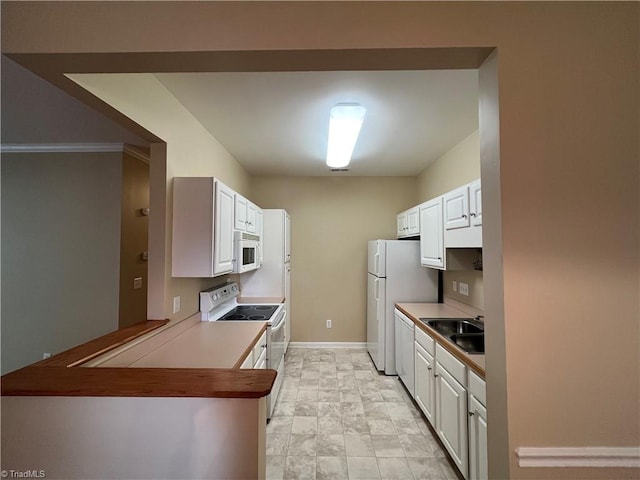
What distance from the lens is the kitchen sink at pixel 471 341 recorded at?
2221 millimetres

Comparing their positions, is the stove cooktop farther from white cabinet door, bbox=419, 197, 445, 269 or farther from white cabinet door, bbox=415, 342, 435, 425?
white cabinet door, bbox=419, 197, 445, 269

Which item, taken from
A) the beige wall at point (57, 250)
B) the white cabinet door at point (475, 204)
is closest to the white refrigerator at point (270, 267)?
the beige wall at point (57, 250)

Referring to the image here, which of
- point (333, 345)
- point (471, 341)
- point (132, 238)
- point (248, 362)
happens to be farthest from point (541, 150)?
point (333, 345)

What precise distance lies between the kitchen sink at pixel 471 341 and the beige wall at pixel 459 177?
53 centimetres

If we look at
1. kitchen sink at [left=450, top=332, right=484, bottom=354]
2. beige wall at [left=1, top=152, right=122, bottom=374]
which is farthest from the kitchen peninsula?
beige wall at [left=1, top=152, right=122, bottom=374]

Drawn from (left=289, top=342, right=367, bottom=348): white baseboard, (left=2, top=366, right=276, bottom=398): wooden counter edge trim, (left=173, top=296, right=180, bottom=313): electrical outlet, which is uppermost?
(left=173, top=296, right=180, bottom=313): electrical outlet

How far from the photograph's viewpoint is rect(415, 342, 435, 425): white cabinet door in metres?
2.32

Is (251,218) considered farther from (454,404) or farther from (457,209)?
(454,404)

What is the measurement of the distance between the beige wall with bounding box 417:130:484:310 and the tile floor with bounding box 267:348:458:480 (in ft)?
4.13

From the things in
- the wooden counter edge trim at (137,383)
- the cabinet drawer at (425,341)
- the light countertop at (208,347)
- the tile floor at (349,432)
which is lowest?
the tile floor at (349,432)

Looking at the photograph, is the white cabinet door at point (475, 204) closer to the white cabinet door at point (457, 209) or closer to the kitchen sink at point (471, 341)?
the white cabinet door at point (457, 209)

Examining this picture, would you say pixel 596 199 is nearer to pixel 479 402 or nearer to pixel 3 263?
pixel 479 402

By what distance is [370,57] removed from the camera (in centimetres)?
106

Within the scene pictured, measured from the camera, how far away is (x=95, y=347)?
5.01 feet
